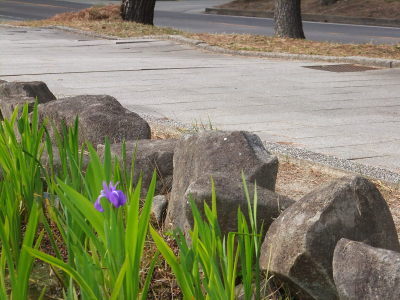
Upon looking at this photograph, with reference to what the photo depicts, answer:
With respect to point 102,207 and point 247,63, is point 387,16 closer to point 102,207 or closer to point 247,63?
point 247,63

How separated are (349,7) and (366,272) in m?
30.2

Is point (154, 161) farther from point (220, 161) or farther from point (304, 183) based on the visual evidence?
point (304, 183)

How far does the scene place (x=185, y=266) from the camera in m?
2.53

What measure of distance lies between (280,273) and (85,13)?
18.4m

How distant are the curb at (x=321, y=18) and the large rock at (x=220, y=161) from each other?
25.5 m

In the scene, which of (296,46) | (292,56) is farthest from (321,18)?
(292,56)

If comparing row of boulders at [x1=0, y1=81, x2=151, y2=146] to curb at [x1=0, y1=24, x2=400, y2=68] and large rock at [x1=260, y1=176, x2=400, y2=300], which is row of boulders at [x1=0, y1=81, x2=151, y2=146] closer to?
large rock at [x1=260, y1=176, x2=400, y2=300]

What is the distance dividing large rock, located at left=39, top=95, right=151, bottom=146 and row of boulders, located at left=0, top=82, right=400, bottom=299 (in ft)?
1.89

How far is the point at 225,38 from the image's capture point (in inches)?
635

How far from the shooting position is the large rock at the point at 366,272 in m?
2.55

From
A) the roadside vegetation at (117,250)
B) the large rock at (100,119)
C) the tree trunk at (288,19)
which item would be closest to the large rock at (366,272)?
the roadside vegetation at (117,250)

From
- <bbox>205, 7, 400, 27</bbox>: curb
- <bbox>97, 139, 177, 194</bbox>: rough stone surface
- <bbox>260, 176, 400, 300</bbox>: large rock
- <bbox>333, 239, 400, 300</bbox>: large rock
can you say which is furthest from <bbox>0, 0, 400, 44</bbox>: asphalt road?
<bbox>333, 239, 400, 300</bbox>: large rock

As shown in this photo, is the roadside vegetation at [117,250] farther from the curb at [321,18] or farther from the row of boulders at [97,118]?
the curb at [321,18]

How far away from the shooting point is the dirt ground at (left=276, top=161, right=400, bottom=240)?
4852 mm
